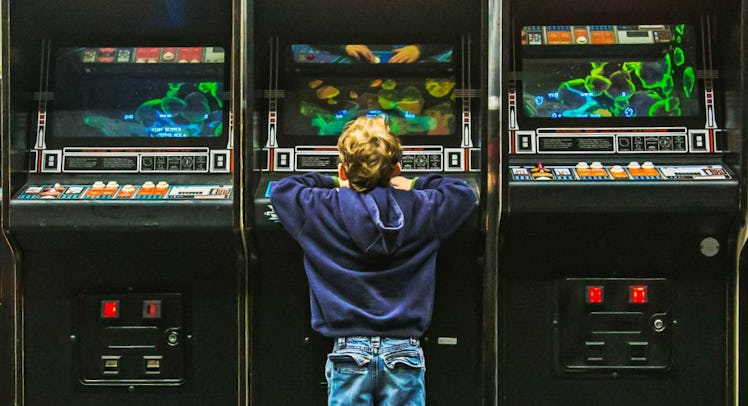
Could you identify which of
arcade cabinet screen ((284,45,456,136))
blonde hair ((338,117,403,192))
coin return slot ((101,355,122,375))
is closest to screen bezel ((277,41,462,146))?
arcade cabinet screen ((284,45,456,136))

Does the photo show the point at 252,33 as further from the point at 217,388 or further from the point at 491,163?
the point at 217,388

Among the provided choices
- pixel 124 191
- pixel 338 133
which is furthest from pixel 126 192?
pixel 338 133

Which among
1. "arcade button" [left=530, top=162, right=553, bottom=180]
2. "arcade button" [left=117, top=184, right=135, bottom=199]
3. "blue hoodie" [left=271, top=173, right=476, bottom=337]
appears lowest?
"blue hoodie" [left=271, top=173, right=476, bottom=337]

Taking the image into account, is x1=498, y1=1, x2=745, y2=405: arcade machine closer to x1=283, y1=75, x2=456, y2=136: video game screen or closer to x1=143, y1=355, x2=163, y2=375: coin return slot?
x1=283, y1=75, x2=456, y2=136: video game screen

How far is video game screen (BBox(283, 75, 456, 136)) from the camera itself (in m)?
2.75

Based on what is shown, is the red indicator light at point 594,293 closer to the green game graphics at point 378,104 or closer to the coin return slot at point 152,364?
the green game graphics at point 378,104

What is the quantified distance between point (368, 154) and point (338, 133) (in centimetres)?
54

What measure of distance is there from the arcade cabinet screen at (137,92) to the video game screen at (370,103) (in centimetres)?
29

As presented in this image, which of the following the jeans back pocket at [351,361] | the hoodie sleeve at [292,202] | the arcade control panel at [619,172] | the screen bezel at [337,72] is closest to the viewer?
the jeans back pocket at [351,361]

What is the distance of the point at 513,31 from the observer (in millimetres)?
2779

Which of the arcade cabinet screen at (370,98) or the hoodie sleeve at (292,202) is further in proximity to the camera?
the arcade cabinet screen at (370,98)

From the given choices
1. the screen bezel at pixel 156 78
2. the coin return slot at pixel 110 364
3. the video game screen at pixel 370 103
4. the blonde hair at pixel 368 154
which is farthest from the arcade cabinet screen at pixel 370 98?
the coin return slot at pixel 110 364

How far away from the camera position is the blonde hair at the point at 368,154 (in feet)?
7.36

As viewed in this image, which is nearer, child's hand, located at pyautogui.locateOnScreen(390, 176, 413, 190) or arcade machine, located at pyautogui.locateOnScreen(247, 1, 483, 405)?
child's hand, located at pyautogui.locateOnScreen(390, 176, 413, 190)
